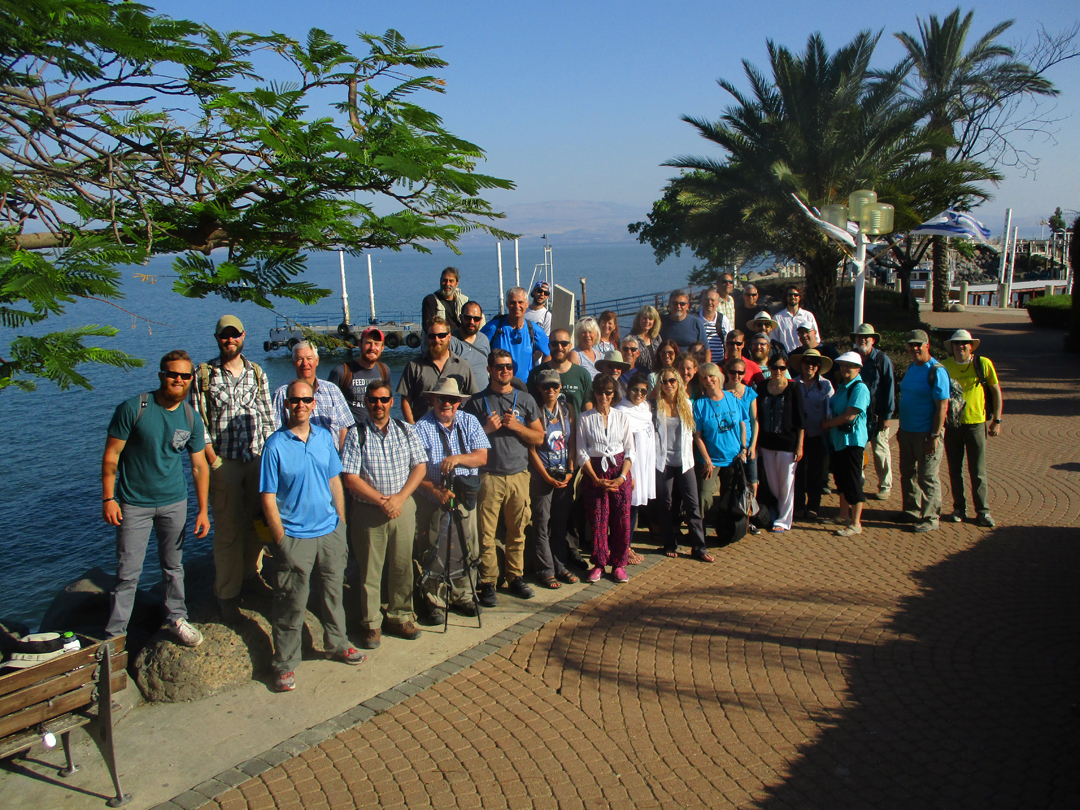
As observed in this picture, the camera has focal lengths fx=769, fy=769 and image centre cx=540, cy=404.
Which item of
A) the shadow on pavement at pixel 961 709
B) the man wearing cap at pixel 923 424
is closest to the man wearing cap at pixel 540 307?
the man wearing cap at pixel 923 424

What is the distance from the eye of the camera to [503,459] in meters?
6.34

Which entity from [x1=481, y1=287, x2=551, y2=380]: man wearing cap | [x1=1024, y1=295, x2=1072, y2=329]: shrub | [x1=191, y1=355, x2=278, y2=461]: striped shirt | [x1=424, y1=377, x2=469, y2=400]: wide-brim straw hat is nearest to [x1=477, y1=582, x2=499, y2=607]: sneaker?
[x1=424, y1=377, x2=469, y2=400]: wide-brim straw hat

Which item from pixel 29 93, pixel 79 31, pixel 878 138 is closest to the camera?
pixel 79 31

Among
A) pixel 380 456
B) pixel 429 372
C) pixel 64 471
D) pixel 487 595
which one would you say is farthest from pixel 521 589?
pixel 64 471

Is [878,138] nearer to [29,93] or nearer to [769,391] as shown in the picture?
[769,391]

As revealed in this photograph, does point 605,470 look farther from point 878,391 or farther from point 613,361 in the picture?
point 878,391

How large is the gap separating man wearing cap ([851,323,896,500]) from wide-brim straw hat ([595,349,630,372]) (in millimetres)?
2976

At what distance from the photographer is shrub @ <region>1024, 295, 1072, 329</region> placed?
82.1ft

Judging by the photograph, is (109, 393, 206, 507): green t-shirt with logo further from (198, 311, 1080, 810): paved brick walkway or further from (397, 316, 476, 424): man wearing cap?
(198, 311, 1080, 810): paved brick walkway

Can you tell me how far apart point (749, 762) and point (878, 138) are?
18556mm

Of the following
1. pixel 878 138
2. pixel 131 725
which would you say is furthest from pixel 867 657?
pixel 878 138

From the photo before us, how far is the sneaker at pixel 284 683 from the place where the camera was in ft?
16.8

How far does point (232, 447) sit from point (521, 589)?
2619 millimetres

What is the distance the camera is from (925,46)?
24.7 metres
